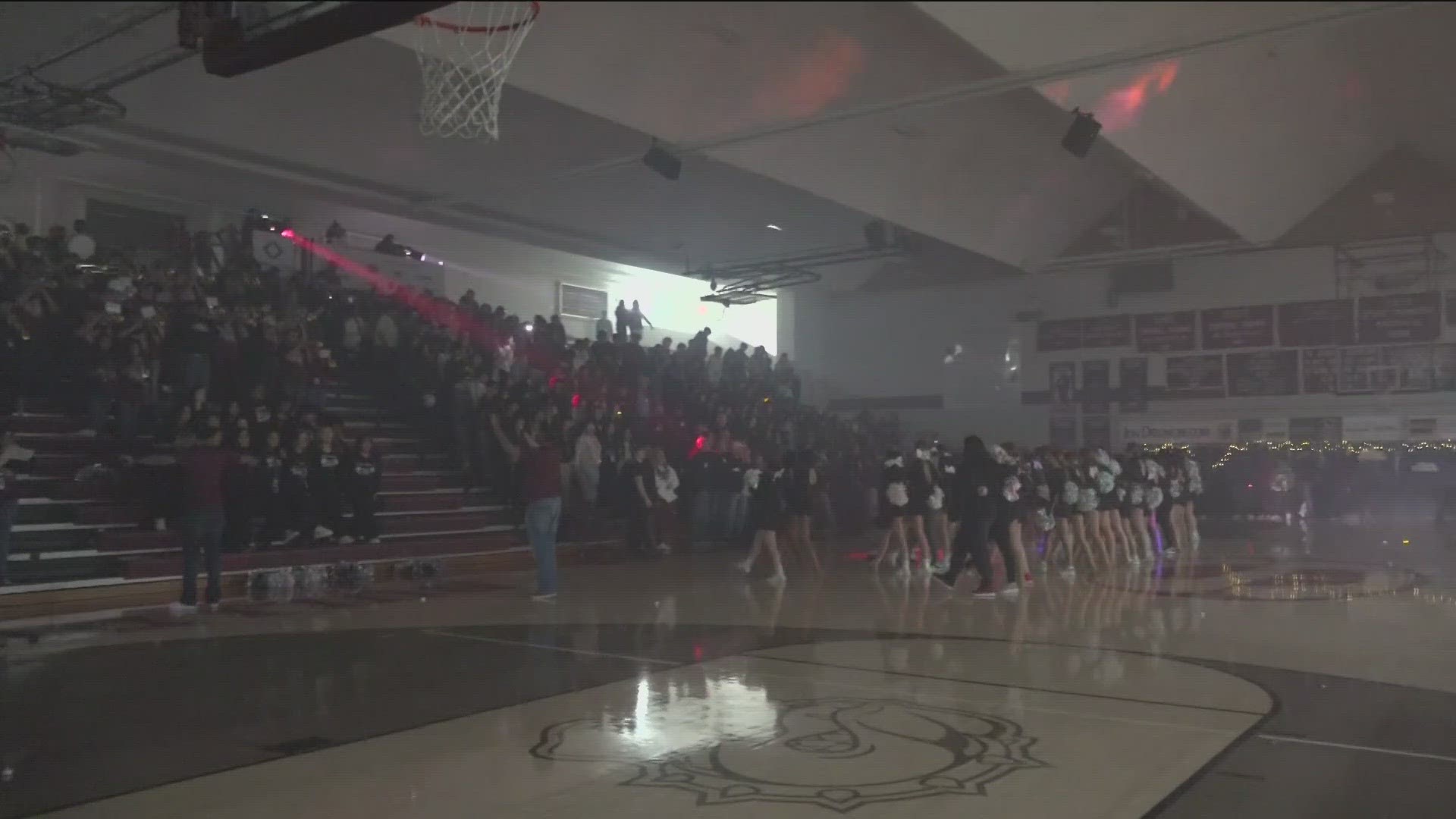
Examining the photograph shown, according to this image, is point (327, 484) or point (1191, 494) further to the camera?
point (1191, 494)

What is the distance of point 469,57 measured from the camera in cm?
572

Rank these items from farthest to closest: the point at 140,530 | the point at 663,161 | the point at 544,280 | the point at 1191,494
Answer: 1. the point at 544,280
2. the point at 1191,494
3. the point at 663,161
4. the point at 140,530

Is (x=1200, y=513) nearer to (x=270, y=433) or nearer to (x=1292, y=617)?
(x=1292, y=617)

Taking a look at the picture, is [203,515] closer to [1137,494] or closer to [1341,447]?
[1137,494]

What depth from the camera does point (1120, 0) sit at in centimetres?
416

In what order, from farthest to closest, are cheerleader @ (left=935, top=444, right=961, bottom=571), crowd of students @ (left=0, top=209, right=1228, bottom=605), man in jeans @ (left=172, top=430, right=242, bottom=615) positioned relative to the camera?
cheerleader @ (left=935, top=444, right=961, bottom=571), crowd of students @ (left=0, top=209, right=1228, bottom=605), man in jeans @ (left=172, top=430, right=242, bottom=615)

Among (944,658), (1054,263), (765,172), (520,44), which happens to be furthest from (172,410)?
(1054,263)

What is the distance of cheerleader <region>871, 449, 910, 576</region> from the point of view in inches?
472

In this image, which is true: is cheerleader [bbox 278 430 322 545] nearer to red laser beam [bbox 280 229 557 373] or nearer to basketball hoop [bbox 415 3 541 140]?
red laser beam [bbox 280 229 557 373]

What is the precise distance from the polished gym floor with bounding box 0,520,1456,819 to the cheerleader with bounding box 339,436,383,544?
160cm

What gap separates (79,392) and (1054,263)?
15.0 meters

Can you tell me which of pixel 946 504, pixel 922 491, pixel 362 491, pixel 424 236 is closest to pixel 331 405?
pixel 362 491

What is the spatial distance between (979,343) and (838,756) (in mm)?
14979

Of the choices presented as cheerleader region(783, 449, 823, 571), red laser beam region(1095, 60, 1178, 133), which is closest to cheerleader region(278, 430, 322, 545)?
cheerleader region(783, 449, 823, 571)
